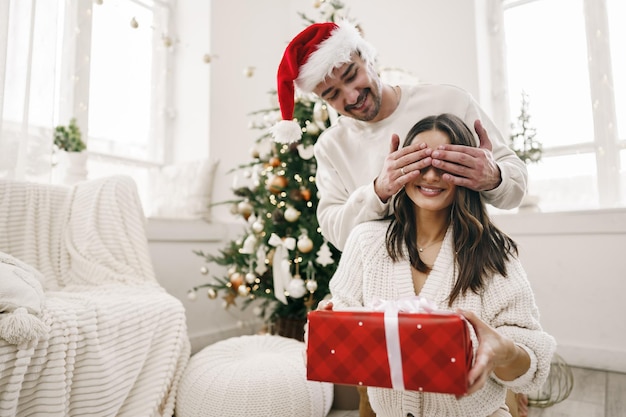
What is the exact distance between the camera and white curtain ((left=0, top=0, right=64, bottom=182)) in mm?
1811

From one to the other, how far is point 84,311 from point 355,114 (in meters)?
1.00

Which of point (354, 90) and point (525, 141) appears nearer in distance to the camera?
point (354, 90)

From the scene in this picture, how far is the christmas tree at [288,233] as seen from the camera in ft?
6.36

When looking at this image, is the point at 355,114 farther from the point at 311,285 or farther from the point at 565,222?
the point at 565,222

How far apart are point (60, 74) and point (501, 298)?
2606 mm

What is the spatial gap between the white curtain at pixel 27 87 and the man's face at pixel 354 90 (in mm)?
1422

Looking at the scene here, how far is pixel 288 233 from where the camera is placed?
206 cm

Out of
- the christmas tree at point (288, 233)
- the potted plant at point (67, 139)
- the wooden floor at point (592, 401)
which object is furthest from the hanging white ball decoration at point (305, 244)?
the potted plant at point (67, 139)

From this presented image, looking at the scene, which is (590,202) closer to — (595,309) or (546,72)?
(595,309)

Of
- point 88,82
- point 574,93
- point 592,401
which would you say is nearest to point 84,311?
point 88,82

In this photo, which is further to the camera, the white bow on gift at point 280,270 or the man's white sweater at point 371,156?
the white bow on gift at point 280,270

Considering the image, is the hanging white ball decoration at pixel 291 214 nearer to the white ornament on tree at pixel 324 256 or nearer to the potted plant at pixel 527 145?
the white ornament on tree at pixel 324 256

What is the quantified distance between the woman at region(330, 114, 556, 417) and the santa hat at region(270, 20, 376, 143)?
397 millimetres

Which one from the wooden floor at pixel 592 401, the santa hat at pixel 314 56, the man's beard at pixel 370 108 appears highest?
the santa hat at pixel 314 56
